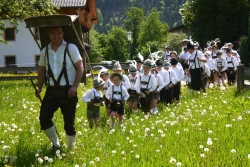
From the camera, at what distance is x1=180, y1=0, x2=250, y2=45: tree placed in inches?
1731

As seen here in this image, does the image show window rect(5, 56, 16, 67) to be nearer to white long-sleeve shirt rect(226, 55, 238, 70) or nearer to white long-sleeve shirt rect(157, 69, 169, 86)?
white long-sleeve shirt rect(226, 55, 238, 70)

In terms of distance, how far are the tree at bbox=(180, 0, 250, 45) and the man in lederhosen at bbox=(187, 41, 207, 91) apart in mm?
28558

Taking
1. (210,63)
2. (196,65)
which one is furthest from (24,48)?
(196,65)

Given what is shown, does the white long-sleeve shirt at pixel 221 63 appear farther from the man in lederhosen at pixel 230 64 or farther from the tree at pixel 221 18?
the tree at pixel 221 18

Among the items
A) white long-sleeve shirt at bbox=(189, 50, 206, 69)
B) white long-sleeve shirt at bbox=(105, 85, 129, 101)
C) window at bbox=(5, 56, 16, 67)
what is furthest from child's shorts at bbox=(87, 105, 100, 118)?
window at bbox=(5, 56, 16, 67)

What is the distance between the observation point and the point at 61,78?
247 inches

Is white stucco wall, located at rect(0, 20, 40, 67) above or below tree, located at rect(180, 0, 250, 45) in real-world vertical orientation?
below

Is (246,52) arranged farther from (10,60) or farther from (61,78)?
(61,78)

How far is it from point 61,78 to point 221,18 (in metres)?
40.0

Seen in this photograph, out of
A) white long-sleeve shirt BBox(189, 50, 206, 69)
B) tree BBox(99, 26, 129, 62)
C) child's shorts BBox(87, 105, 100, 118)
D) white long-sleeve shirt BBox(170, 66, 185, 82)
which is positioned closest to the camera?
child's shorts BBox(87, 105, 100, 118)

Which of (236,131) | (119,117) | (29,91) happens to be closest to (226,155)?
(236,131)

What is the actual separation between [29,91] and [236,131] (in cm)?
1147

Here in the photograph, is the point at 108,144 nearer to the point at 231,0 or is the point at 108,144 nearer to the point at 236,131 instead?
the point at 236,131

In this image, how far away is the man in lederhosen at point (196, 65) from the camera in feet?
51.2
